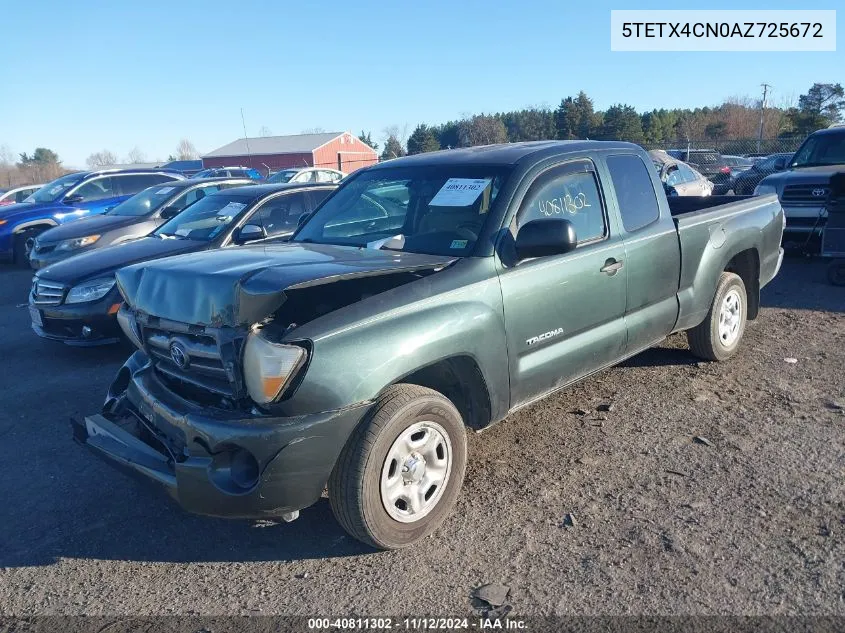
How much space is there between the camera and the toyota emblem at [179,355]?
3265 millimetres

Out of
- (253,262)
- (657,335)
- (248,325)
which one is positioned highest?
(253,262)

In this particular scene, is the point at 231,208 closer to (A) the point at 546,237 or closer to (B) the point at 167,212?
(B) the point at 167,212

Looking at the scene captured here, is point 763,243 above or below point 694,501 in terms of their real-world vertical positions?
above

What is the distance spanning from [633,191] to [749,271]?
6.26 feet

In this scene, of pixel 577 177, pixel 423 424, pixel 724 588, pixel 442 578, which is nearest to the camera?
pixel 724 588

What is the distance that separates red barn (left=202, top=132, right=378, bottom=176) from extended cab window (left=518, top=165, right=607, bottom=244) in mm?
51860

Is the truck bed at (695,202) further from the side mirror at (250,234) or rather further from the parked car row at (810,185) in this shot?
the side mirror at (250,234)

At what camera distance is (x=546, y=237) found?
357 centimetres

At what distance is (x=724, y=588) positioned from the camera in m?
2.86

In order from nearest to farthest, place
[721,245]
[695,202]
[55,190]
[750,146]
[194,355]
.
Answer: [194,355] < [721,245] < [695,202] < [55,190] < [750,146]

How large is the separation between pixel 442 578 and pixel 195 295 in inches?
68.0

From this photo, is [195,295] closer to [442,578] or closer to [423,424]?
[423,424]

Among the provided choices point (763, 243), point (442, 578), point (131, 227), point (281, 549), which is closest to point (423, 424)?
point (442, 578)

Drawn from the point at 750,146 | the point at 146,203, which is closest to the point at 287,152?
the point at 750,146
